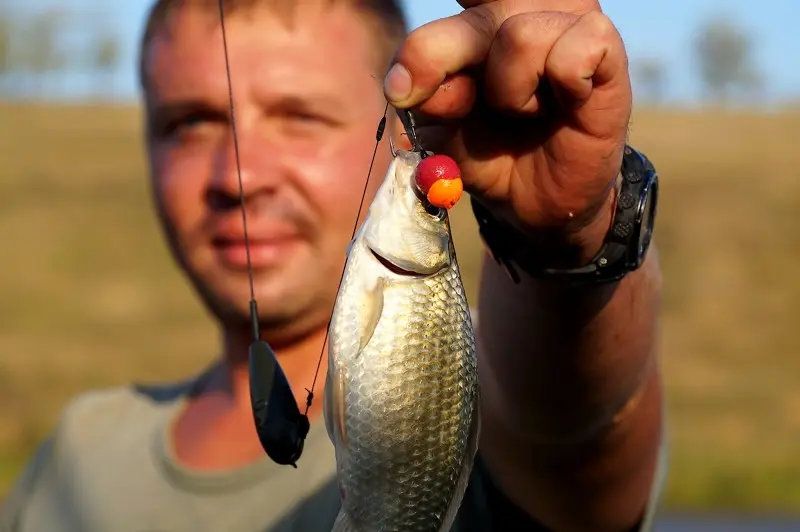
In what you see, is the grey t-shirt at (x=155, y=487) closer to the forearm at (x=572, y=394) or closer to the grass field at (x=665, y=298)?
the forearm at (x=572, y=394)

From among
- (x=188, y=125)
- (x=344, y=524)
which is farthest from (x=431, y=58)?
(x=188, y=125)

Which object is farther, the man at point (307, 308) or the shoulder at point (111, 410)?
the shoulder at point (111, 410)

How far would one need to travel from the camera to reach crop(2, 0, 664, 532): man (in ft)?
6.75

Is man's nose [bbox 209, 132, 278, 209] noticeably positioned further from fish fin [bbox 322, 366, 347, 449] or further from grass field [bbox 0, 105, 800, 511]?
grass field [bbox 0, 105, 800, 511]

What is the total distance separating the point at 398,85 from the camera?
1531 mm

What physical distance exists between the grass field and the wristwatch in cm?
837

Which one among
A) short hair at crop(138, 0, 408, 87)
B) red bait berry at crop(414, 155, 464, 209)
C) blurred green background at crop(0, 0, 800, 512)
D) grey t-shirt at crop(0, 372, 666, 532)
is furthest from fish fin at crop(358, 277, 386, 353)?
blurred green background at crop(0, 0, 800, 512)

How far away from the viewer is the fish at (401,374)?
1.58 meters

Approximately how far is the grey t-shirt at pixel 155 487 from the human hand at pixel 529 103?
98 centimetres

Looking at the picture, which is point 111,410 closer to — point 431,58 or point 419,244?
point 419,244

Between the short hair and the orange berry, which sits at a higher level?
the orange berry

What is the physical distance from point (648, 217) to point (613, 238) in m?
0.10

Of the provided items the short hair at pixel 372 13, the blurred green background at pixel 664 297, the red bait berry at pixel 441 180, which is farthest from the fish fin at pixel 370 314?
the blurred green background at pixel 664 297

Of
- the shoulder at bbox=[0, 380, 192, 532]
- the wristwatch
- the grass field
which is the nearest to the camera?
the wristwatch
